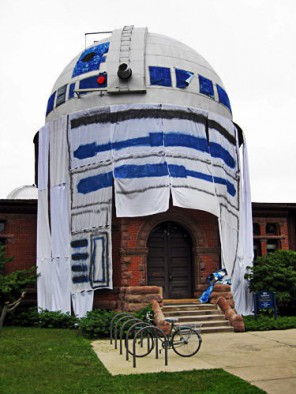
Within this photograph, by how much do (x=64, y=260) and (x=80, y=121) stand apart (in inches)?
203

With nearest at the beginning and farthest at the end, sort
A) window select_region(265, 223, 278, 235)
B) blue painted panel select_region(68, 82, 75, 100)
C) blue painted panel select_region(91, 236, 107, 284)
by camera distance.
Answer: blue painted panel select_region(91, 236, 107, 284)
blue painted panel select_region(68, 82, 75, 100)
window select_region(265, 223, 278, 235)

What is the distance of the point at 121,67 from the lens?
17.4m

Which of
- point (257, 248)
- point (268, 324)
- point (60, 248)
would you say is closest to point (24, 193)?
point (60, 248)

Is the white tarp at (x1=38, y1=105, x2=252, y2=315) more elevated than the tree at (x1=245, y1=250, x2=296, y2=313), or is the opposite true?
the white tarp at (x1=38, y1=105, x2=252, y2=315)

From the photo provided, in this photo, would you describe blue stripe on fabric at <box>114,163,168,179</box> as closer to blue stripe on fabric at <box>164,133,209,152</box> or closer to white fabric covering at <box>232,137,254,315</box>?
blue stripe on fabric at <box>164,133,209,152</box>

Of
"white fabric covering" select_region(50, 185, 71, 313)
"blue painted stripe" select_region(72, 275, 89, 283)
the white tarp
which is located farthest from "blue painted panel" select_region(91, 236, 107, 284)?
"white fabric covering" select_region(50, 185, 71, 313)

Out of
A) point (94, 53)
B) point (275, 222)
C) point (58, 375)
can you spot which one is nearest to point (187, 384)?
point (58, 375)

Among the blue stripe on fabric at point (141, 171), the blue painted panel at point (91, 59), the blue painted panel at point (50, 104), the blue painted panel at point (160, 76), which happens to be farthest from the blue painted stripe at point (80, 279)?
the blue painted panel at point (91, 59)

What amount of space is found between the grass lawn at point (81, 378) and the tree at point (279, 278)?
318 inches

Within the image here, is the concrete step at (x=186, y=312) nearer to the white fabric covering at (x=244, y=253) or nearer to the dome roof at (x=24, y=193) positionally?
the white fabric covering at (x=244, y=253)

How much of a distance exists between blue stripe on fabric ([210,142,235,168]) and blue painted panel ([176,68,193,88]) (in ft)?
8.31

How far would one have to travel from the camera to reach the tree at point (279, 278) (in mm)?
16766

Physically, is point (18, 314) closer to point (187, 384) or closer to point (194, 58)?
point (187, 384)

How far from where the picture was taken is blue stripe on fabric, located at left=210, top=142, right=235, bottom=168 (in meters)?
17.9
